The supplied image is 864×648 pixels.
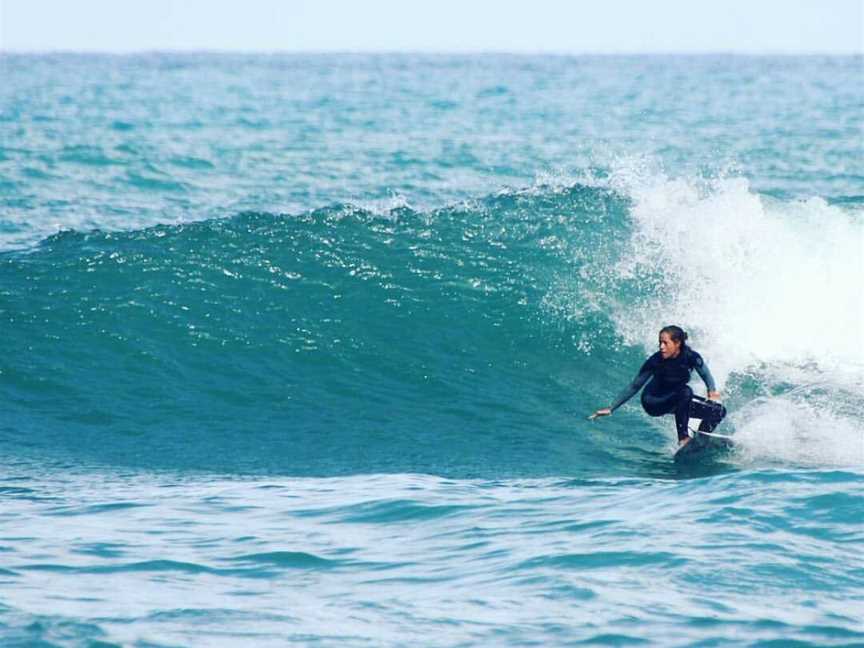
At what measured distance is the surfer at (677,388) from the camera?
11.9 metres

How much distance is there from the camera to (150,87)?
218 feet

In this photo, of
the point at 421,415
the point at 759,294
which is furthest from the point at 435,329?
the point at 759,294

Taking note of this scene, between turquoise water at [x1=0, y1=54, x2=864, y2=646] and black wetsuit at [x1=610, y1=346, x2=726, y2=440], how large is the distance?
0.43 metres

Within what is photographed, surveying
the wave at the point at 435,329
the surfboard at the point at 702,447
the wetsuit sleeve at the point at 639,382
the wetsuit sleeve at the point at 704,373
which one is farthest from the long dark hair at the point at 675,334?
the wave at the point at 435,329

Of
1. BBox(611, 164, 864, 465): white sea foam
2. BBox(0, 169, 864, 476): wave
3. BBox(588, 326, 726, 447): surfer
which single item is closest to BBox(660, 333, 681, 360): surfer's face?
BBox(588, 326, 726, 447): surfer

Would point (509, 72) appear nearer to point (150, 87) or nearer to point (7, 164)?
point (150, 87)

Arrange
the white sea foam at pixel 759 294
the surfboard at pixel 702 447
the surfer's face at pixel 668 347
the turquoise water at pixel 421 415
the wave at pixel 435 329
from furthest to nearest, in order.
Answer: the white sea foam at pixel 759 294
the wave at pixel 435 329
the surfer's face at pixel 668 347
the surfboard at pixel 702 447
the turquoise water at pixel 421 415

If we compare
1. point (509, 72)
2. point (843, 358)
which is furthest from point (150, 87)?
point (843, 358)

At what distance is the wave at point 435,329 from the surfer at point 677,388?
0.45 m

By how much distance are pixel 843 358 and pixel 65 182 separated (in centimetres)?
1929

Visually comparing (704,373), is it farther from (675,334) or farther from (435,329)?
(435,329)

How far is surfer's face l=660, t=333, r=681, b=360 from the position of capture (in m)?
12.0

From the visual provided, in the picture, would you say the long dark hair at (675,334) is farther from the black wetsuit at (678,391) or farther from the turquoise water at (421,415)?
the turquoise water at (421,415)

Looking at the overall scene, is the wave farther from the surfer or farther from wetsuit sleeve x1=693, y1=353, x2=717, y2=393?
wetsuit sleeve x1=693, y1=353, x2=717, y2=393
